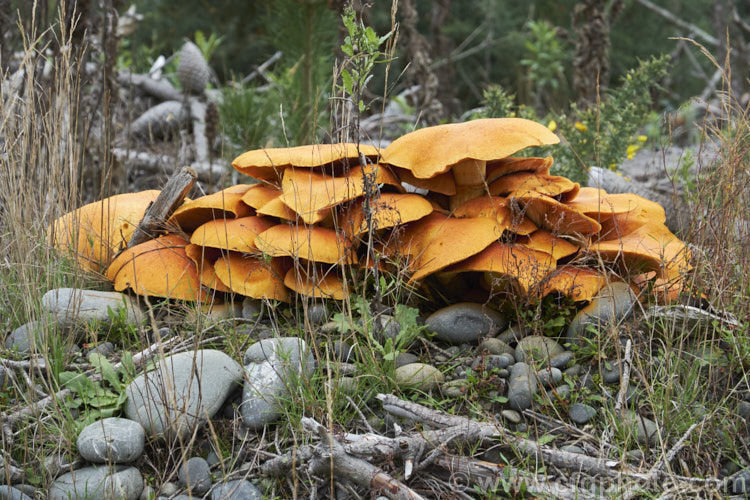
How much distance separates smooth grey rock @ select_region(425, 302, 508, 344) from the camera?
2.36 m

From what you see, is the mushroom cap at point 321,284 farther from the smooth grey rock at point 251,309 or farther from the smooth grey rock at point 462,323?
the smooth grey rock at point 462,323

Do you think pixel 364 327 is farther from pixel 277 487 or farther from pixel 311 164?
pixel 311 164

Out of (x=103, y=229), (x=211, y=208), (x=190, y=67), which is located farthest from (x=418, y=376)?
(x=190, y=67)

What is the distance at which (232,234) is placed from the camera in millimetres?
2453

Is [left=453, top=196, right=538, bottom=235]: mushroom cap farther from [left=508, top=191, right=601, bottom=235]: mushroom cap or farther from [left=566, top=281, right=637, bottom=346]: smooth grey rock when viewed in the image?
[left=566, top=281, right=637, bottom=346]: smooth grey rock

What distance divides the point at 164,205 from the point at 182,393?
3.36 ft

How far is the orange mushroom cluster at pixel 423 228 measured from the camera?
89.0 inches

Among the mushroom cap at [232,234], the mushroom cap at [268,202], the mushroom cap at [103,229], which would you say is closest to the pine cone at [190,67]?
the mushroom cap at [103,229]

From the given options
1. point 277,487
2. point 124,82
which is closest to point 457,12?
point 124,82

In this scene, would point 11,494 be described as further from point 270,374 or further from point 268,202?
point 268,202

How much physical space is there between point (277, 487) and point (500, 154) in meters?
1.35

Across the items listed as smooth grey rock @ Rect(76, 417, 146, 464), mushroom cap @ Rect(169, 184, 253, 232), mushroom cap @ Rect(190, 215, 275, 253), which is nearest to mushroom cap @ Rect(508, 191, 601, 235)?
mushroom cap @ Rect(190, 215, 275, 253)

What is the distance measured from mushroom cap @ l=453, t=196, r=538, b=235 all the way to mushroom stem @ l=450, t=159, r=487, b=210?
0.07 meters

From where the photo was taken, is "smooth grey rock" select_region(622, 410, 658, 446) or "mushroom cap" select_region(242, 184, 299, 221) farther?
"mushroom cap" select_region(242, 184, 299, 221)
